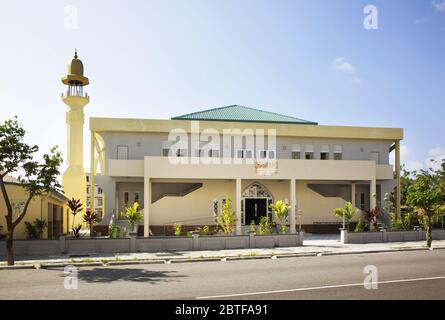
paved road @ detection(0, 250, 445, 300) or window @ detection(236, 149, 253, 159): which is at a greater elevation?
window @ detection(236, 149, 253, 159)

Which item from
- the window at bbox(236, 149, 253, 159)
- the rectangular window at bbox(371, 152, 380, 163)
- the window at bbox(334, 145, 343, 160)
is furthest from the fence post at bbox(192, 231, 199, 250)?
the rectangular window at bbox(371, 152, 380, 163)

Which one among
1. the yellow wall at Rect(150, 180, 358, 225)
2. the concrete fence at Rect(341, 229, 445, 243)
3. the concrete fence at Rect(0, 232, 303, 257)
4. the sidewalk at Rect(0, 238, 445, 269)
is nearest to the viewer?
the sidewalk at Rect(0, 238, 445, 269)

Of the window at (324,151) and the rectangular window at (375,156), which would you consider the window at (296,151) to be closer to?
the window at (324,151)

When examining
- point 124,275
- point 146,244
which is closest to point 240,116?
point 146,244

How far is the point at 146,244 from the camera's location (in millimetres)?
22328

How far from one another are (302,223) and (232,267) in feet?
60.5

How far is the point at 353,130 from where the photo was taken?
114 ft

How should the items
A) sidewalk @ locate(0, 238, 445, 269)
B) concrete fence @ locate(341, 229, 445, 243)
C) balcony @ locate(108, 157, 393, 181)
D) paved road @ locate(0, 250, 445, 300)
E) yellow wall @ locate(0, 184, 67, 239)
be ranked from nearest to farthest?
paved road @ locate(0, 250, 445, 300) < sidewalk @ locate(0, 238, 445, 269) < yellow wall @ locate(0, 184, 67, 239) < concrete fence @ locate(341, 229, 445, 243) < balcony @ locate(108, 157, 393, 181)

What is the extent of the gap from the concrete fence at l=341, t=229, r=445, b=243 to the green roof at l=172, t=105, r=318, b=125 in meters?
12.7

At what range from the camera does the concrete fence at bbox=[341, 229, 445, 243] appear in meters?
25.9

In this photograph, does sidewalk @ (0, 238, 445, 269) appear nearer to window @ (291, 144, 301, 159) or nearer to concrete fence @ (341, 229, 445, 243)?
concrete fence @ (341, 229, 445, 243)

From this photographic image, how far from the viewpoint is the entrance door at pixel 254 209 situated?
33.3 meters

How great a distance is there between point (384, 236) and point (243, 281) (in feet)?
56.1
